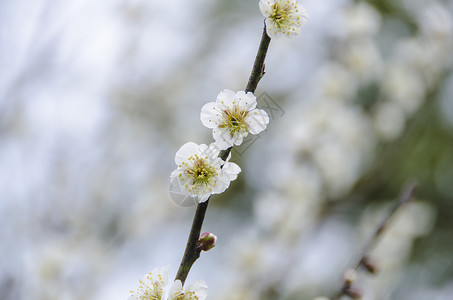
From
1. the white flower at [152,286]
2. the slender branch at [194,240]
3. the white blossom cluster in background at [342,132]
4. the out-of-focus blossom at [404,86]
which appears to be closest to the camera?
the slender branch at [194,240]

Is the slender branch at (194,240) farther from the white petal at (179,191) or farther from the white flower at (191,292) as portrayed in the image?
the white petal at (179,191)

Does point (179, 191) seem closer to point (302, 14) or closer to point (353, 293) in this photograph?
point (302, 14)

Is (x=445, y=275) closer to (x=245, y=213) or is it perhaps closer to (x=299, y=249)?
(x=245, y=213)

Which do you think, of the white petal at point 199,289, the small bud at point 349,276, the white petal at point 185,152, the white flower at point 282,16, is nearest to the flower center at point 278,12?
the white flower at point 282,16

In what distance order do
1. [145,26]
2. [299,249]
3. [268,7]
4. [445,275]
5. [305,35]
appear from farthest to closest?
[445,275] → [305,35] → [145,26] → [299,249] → [268,7]

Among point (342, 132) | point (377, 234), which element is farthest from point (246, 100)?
point (342, 132)

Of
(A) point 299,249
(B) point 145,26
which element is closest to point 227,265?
(A) point 299,249
